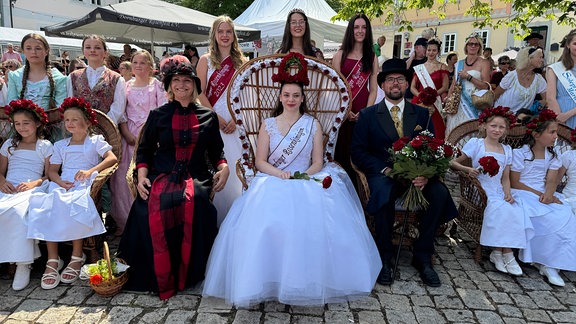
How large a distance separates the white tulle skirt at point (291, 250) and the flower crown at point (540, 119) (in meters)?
2.03

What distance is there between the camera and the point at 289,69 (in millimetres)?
3598

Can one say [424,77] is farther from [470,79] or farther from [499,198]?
[499,198]

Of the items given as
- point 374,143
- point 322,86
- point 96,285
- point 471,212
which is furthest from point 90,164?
point 471,212

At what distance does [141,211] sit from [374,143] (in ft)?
6.83

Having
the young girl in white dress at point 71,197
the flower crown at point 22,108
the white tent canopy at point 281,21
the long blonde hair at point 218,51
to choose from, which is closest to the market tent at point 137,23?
the white tent canopy at point 281,21

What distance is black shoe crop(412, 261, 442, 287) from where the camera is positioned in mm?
3357

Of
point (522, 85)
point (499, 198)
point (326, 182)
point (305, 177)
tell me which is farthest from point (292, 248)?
point (522, 85)

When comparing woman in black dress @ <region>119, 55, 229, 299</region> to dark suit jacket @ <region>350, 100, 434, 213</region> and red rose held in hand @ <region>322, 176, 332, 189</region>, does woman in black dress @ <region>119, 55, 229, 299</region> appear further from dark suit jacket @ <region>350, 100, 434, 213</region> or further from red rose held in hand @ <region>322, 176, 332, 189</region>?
dark suit jacket @ <region>350, 100, 434, 213</region>

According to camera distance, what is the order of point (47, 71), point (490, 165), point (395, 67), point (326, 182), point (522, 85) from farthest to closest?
point (522, 85)
point (47, 71)
point (395, 67)
point (490, 165)
point (326, 182)

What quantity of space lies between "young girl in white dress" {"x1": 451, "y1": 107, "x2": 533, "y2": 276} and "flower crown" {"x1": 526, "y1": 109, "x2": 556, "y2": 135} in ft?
0.76

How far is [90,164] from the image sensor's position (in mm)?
3756

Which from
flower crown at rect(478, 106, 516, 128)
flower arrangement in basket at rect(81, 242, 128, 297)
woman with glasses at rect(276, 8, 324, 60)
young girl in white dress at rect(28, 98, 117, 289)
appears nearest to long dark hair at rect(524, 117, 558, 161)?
flower crown at rect(478, 106, 516, 128)

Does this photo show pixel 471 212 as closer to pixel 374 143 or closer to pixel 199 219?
pixel 374 143

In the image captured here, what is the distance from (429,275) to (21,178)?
352 centimetres
